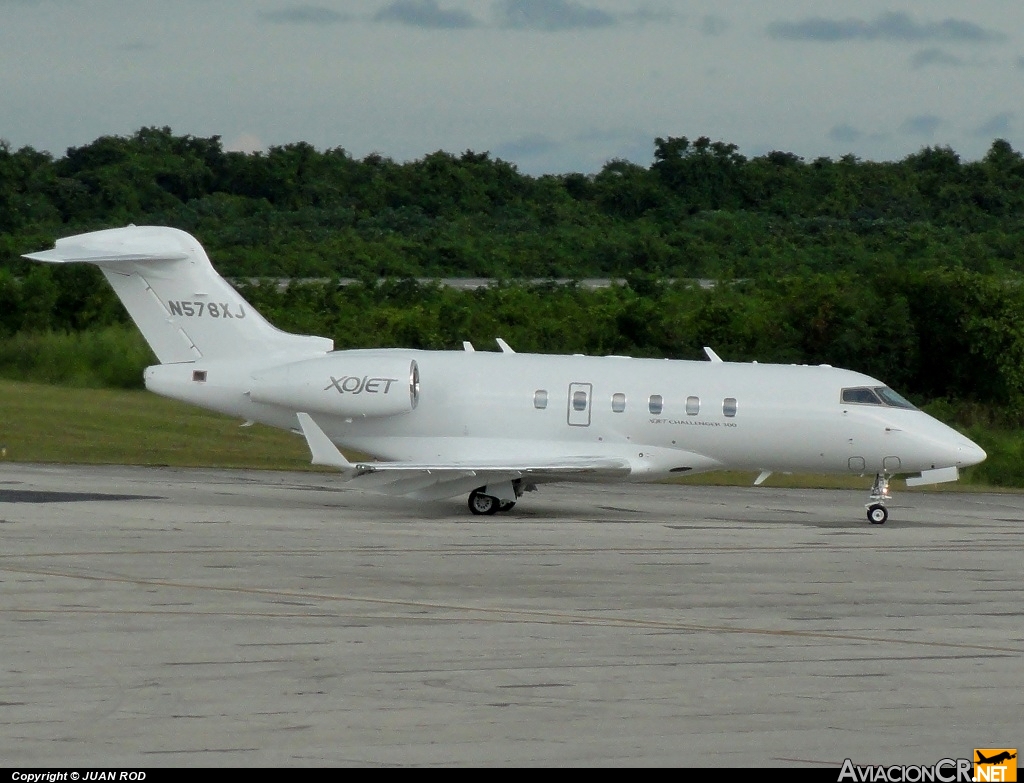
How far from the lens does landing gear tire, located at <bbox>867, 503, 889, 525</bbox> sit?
22875 mm

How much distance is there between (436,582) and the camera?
52.5 feet

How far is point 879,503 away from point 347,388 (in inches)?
330

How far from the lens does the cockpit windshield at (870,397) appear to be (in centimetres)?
2320

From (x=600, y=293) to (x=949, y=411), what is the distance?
13.3 m

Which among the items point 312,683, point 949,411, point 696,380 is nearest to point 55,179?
point 949,411

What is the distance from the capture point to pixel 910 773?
8.91 metres

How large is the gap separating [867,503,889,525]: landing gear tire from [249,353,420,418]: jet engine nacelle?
23.6ft

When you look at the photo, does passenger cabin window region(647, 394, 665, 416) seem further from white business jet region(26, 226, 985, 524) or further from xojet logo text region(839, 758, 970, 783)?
xojet logo text region(839, 758, 970, 783)

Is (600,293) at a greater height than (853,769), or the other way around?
(600,293)

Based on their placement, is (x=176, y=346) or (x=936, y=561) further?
(x=176, y=346)

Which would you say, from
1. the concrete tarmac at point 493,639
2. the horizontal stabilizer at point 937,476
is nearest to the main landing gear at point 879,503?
the horizontal stabilizer at point 937,476

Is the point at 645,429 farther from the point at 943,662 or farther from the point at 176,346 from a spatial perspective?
the point at 943,662

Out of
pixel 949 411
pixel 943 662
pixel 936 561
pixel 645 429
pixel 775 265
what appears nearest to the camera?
pixel 943 662

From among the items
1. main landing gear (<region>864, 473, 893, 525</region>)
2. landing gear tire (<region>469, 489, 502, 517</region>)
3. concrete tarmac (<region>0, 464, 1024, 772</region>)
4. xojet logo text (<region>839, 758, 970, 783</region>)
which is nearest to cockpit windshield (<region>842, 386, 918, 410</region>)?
main landing gear (<region>864, 473, 893, 525</region>)
